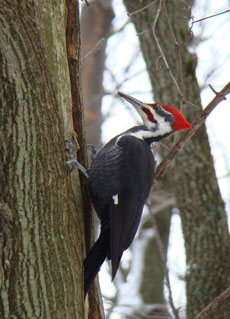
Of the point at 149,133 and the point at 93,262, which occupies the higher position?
the point at 149,133

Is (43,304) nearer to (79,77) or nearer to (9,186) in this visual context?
(9,186)

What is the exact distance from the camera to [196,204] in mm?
3754

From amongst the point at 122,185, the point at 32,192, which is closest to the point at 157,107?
the point at 122,185

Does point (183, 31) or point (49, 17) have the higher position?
point (183, 31)

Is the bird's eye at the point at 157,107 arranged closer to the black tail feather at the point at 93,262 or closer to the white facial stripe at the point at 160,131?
the white facial stripe at the point at 160,131

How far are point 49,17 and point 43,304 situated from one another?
1408 mm

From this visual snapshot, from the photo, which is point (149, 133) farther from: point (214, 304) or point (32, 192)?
point (32, 192)

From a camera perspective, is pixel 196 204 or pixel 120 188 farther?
pixel 196 204

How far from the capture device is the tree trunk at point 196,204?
3598mm

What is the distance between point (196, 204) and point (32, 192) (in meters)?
1.94

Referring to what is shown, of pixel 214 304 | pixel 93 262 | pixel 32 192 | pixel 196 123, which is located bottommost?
pixel 214 304

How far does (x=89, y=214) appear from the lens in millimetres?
2689

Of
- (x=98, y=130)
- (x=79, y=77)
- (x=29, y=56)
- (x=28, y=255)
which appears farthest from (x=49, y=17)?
(x=98, y=130)

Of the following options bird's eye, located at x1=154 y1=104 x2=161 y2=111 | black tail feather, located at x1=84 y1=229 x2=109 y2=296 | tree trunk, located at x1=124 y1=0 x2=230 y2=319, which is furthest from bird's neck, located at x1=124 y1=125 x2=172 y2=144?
black tail feather, located at x1=84 y1=229 x2=109 y2=296
